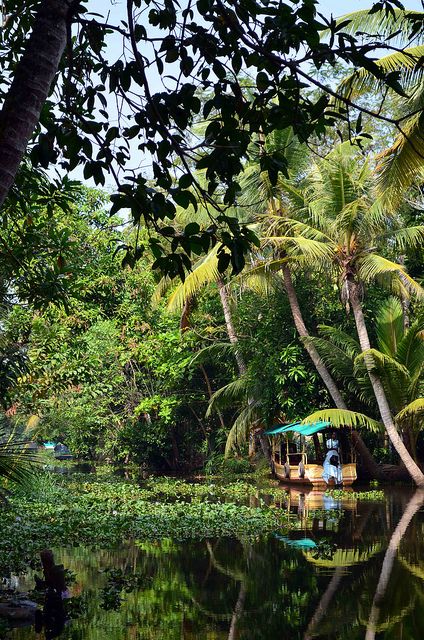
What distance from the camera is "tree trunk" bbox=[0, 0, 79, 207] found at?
3902 mm

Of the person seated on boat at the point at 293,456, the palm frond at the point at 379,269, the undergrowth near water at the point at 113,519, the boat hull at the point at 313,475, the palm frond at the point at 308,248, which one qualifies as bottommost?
the undergrowth near water at the point at 113,519

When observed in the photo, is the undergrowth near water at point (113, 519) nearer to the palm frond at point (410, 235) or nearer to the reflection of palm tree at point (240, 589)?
the reflection of palm tree at point (240, 589)

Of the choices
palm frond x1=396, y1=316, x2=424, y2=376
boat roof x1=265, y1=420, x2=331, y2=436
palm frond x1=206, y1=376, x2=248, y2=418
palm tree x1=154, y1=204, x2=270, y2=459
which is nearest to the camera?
palm frond x1=396, y1=316, x2=424, y2=376

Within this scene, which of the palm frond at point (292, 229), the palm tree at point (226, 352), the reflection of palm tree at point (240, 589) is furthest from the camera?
the palm tree at point (226, 352)

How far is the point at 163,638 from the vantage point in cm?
711

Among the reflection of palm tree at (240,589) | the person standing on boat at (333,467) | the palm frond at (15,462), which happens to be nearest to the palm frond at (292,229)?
the person standing on boat at (333,467)

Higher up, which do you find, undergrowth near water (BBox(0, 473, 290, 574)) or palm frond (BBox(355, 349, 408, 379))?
palm frond (BBox(355, 349, 408, 379))

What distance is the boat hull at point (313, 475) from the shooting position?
23469 mm

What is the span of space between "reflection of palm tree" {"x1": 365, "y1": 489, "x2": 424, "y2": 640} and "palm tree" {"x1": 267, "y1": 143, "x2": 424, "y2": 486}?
3732mm

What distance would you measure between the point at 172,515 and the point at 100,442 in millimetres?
23347

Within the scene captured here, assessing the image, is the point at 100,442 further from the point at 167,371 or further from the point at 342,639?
the point at 342,639

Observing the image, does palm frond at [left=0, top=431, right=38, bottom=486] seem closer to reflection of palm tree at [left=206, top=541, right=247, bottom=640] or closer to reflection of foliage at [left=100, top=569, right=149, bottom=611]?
reflection of foliage at [left=100, top=569, right=149, bottom=611]

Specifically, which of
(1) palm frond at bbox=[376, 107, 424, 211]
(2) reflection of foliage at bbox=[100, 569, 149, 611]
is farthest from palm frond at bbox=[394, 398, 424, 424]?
(2) reflection of foliage at bbox=[100, 569, 149, 611]

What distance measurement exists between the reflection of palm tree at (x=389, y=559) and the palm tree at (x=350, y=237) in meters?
3.73
